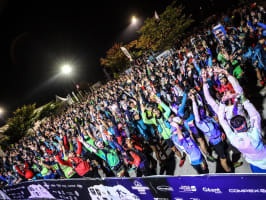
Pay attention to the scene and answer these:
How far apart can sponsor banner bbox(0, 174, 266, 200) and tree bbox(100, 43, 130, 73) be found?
3598 cm

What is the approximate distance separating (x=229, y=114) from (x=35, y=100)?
41959mm

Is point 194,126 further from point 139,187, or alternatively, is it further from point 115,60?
point 115,60

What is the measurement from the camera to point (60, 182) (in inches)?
200

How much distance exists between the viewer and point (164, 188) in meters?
3.11

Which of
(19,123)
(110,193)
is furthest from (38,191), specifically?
(19,123)

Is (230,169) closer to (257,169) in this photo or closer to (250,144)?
(257,169)

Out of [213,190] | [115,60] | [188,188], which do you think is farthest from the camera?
[115,60]

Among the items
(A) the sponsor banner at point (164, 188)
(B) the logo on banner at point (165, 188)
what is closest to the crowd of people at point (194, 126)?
(A) the sponsor banner at point (164, 188)

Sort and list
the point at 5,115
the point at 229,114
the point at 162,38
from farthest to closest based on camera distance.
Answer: the point at 5,115
the point at 162,38
the point at 229,114

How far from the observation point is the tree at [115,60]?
131 ft

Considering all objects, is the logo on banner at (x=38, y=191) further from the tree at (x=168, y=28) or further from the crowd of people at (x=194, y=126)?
the tree at (x=168, y=28)

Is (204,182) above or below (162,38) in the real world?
below

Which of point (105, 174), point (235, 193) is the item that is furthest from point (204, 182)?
point (105, 174)

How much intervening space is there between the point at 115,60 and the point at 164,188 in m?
39.8
